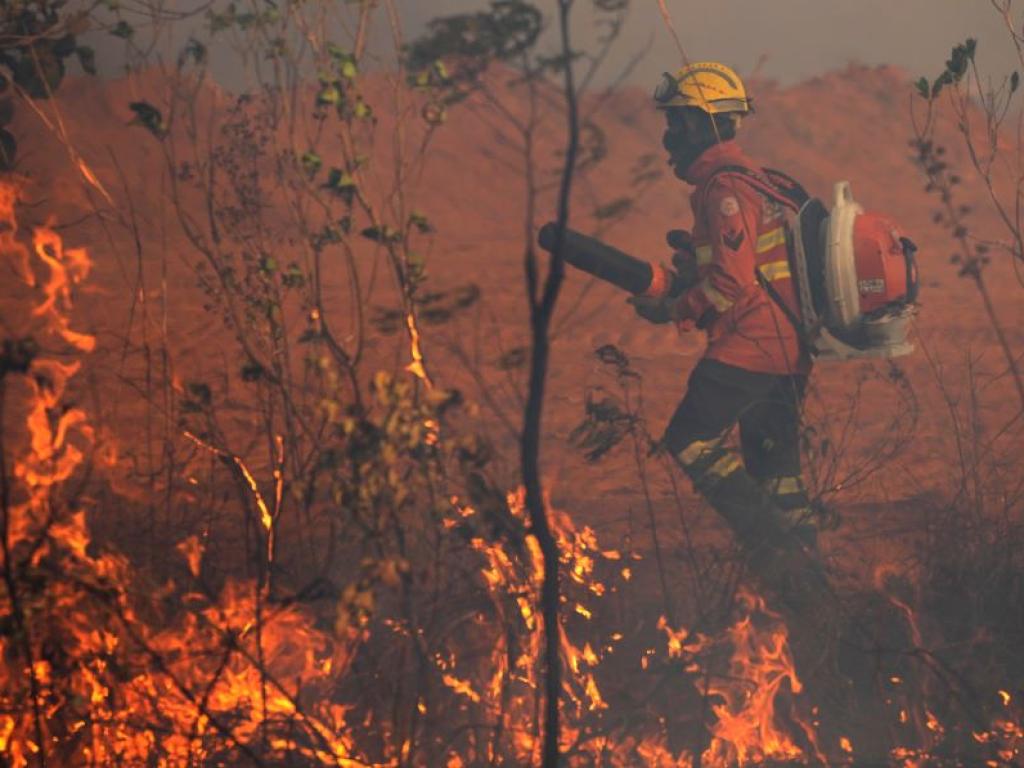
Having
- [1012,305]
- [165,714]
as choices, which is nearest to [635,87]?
[1012,305]

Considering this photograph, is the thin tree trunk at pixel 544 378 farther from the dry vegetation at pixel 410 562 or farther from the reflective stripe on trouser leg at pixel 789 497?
the reflective stripe on trouser leg at pixel 789 497

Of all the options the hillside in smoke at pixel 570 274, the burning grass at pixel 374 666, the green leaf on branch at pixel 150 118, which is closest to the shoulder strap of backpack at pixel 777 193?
the hillside in smoke at pixel 570 274

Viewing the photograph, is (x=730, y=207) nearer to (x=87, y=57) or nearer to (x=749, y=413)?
(x=749, y=413)

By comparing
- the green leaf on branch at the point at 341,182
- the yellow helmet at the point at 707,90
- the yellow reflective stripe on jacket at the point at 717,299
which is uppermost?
the yellow helmet at the point at 707,90

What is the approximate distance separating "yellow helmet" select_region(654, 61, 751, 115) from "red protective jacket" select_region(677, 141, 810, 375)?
0.58ft

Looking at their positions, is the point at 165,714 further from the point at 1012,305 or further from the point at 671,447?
the point at 1012,305

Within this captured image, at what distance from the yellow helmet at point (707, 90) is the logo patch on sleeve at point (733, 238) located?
21.5 inches

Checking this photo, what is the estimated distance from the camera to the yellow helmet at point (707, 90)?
480 cm

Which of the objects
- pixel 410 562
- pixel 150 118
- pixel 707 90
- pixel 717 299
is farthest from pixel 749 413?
pixel 150 118

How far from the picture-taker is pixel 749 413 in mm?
4918

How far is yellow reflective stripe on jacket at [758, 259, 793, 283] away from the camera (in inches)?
185

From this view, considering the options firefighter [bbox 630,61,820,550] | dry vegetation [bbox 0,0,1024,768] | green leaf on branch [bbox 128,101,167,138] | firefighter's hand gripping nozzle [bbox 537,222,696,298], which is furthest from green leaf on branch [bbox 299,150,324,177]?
firefighter [bbox 630,61,820,550]

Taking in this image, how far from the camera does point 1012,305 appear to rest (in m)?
13.4

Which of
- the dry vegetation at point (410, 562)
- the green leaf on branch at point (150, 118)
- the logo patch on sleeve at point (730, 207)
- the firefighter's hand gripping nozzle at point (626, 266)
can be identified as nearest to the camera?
the dry vegetation at point (410, 562)
